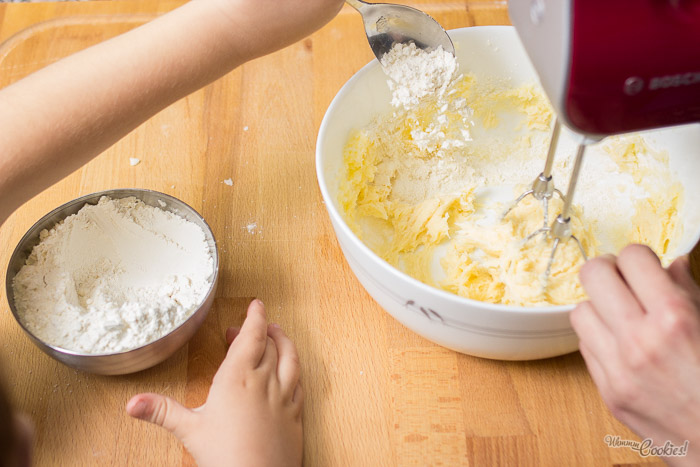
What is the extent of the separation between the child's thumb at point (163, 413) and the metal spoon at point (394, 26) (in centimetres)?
52

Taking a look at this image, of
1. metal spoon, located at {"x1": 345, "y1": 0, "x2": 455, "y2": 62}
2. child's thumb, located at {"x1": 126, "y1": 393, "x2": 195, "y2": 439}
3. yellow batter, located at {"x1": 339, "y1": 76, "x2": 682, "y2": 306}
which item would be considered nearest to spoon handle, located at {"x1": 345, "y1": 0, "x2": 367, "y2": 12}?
metal spoon, located at {"x1": 345, "y1": 0, "x2": 455, "y2": 62}

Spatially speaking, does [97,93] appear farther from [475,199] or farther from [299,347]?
[475,199]

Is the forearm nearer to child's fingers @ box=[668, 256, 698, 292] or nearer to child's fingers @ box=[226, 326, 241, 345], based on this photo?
child's fingers @ box=[226, 326, 241, 345]

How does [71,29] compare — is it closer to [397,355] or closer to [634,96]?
[397,355]

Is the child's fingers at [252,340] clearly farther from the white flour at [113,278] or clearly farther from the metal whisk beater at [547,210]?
the metal whisk beater at [547,210]

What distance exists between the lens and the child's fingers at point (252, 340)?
73 cm

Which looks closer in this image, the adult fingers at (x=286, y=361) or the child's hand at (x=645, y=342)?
the child's hand at (x=645, y=342)

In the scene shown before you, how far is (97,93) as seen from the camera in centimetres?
72

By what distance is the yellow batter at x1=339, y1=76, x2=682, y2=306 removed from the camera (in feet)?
2.61

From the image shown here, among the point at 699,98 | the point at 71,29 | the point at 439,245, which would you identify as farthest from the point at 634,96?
the point at 71,29

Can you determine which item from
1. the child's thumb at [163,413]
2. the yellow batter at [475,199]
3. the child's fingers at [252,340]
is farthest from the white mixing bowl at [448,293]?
the child's thumb at [163,413]

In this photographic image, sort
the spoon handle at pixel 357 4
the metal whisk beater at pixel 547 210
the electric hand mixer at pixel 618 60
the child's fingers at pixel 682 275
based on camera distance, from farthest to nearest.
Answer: the spoon handle at pixel 357 4 → the metal whisk beater at pixel 547 210 → the child's fingers at pixel 682 275 → the electric hand mixer at pixel 618 60

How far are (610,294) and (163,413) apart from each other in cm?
47

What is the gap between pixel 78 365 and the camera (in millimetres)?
717
